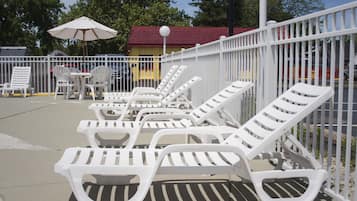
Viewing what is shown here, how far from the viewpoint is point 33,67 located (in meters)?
17.3

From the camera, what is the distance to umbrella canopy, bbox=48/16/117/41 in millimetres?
15094

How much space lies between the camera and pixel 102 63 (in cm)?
1747

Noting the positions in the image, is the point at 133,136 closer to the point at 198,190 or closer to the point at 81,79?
the point at 198,190

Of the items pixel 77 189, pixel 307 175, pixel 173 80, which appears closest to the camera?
pixel 77 189

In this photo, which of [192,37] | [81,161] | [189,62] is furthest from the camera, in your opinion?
[192,37]

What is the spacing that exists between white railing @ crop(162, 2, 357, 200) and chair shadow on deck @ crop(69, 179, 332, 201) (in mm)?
392

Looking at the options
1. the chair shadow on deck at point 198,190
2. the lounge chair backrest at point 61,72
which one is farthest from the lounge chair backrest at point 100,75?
the chair shadow on deck at point 198,190

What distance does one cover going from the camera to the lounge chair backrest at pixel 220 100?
16.0 feet

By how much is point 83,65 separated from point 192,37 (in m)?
10.0

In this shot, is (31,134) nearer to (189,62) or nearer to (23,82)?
(189,62)

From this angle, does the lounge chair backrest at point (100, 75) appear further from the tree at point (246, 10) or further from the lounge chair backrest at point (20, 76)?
the tree at point (246, 10)

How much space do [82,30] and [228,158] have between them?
46.2 ft

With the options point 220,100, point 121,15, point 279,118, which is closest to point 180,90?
point 220,100

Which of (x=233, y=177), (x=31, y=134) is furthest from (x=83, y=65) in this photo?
(x=233, y=177)
